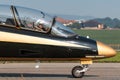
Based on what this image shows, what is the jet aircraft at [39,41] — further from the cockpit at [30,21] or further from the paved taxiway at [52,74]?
the paved taxiway at [52,74]

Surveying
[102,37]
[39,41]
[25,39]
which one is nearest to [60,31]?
[39,41]

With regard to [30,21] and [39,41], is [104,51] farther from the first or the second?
[30,21]

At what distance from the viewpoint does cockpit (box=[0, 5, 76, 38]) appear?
51.3 feet

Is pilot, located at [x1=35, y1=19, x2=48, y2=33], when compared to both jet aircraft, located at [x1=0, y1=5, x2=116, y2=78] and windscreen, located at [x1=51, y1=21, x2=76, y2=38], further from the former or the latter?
windscreen, located at [x1=51, y1=21, x2=76, y2=38]

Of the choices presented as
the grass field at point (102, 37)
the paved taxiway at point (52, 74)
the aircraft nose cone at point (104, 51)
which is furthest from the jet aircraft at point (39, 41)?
the grass field at point (102, 37)

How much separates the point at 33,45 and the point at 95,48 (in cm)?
195

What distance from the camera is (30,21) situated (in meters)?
15.8

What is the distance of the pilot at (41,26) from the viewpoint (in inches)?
622

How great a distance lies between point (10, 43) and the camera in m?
15.3

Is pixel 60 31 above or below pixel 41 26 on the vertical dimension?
below

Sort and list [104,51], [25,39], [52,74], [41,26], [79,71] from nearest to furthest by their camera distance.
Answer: [25,39] < [104,51] < [41,26] < [79,71] < [52,74]

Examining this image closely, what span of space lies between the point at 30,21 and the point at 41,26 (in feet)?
1.26

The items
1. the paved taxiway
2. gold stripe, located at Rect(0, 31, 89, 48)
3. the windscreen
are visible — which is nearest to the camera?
gold stripe, located at Rect(0, 31, 89, 48)

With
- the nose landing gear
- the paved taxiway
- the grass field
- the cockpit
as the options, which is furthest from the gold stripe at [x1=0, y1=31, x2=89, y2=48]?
the grass field
